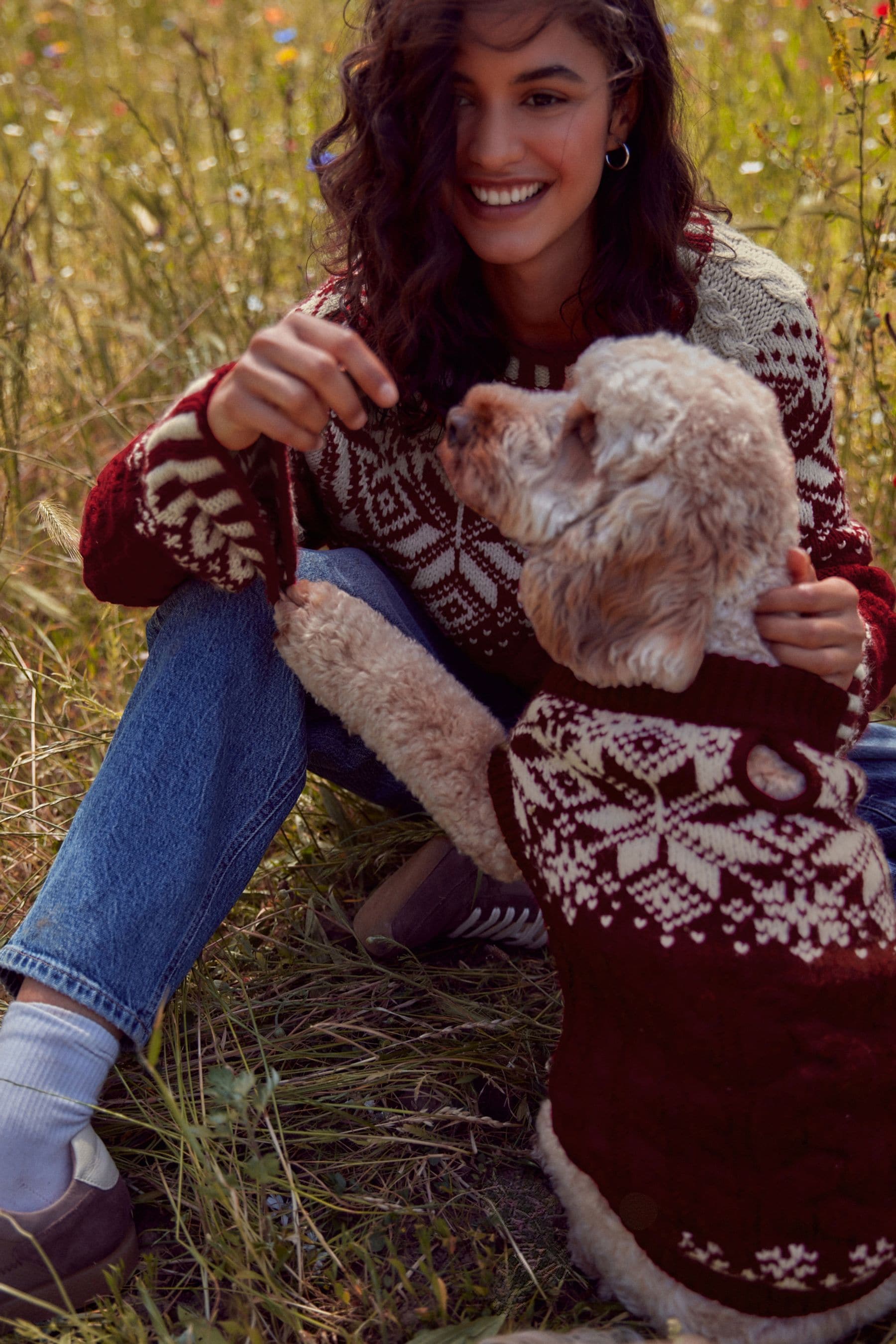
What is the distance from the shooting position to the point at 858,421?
2779 millimetres

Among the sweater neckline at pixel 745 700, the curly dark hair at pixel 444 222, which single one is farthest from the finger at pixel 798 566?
the curly dark hair at pixel 444 222

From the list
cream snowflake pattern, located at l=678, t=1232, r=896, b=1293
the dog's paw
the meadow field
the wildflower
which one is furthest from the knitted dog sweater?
the wildflower

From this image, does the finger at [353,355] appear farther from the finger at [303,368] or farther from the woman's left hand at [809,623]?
the woman's left hand at [809,623]

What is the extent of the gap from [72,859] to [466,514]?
88 cm

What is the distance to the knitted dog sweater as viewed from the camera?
1273mm

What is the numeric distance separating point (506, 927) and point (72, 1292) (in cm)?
93

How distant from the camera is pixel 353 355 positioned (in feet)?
4.67

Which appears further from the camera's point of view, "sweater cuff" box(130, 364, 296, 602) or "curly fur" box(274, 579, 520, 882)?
"curly fur" box(274, 579, 520, 882)

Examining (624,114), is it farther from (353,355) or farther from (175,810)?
(175,810)

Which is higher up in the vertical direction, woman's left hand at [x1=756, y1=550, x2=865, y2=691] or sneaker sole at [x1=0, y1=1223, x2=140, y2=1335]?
woman's left hand at [x1=756, y1=550, x2=865, y2=691]

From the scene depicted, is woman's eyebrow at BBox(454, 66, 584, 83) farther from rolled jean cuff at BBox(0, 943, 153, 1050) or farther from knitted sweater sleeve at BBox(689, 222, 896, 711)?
rolled jean cuff at BBox(0, 943, 153, 1050)

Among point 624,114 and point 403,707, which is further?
point 624,114

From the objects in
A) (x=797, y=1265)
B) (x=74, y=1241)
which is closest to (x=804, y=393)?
(x=797, y=1265)

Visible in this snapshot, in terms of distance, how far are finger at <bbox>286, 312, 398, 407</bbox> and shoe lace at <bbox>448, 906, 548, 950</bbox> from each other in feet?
3.31
